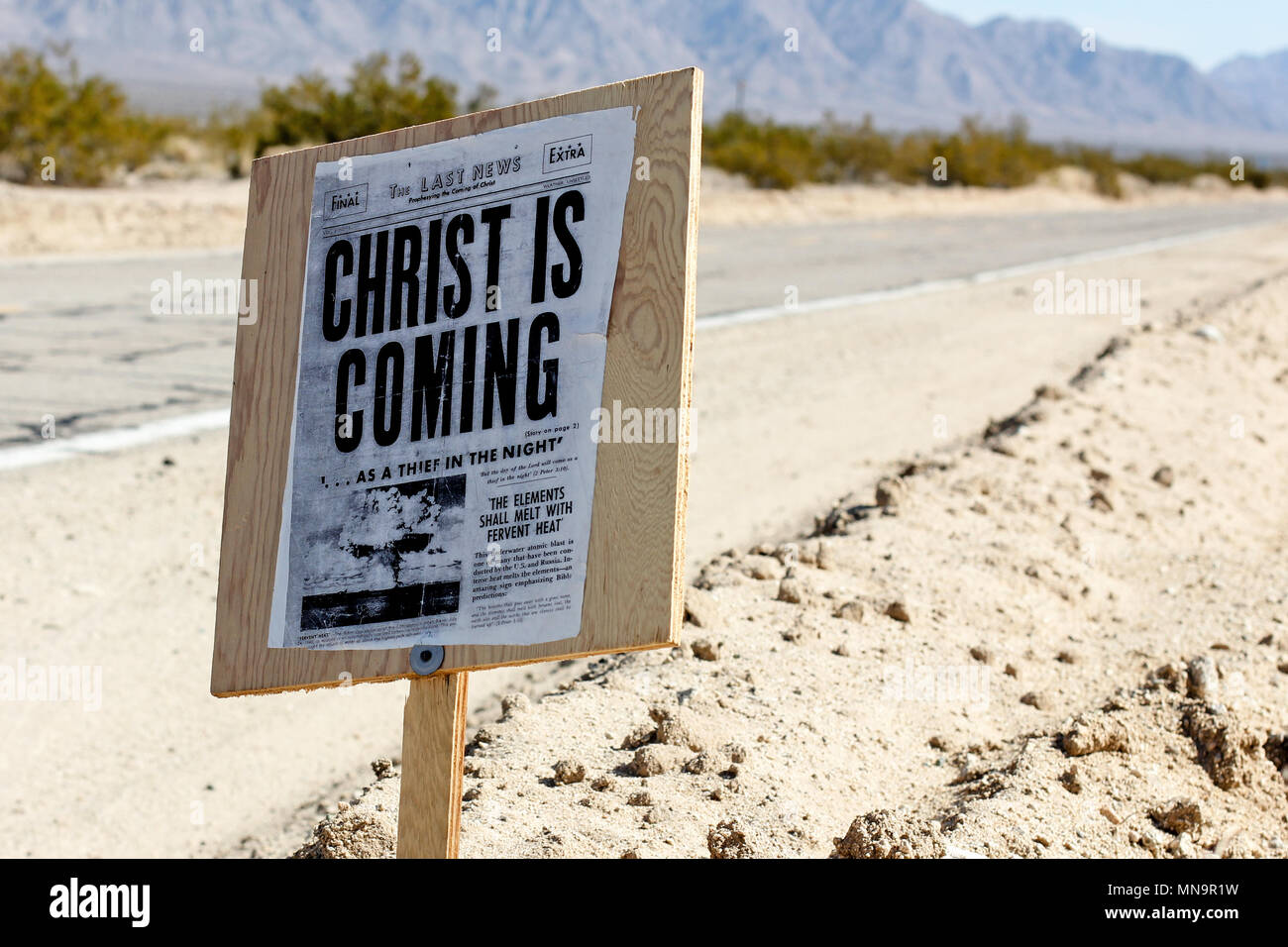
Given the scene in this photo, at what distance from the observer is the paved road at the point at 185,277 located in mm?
7254

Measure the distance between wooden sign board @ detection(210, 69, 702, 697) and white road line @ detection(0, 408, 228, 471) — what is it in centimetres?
415

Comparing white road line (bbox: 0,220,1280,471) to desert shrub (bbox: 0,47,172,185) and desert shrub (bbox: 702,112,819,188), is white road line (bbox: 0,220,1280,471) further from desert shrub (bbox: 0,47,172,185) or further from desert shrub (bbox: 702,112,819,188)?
desert shrub (bbox: 0,47,172,185)

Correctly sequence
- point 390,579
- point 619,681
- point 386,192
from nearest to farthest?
point 390,579 → point 386,192 → point 619,681

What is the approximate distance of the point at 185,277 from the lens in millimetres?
12250

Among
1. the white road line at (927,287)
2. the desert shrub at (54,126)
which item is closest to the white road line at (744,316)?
the white road line at (927,287)

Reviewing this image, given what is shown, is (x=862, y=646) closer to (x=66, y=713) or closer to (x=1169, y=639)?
(x=1169, y=639)

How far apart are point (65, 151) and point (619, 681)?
1916 cm

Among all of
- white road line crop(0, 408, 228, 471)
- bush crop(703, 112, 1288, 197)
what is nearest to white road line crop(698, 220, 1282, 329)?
white road line crop(0, 408, 228, 471)

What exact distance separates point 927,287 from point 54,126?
14378 millimetres

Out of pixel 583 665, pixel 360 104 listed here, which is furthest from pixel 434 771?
pixel 360 104

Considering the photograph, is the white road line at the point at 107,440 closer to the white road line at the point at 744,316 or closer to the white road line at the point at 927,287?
the white road line at the point at 744,316

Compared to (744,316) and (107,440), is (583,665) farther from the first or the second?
(744,316)

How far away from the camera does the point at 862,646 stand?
382 cm
